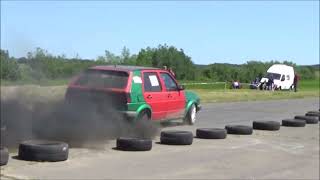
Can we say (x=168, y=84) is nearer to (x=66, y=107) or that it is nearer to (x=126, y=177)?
(x=66, y=107)

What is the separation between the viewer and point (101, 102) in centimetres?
1407

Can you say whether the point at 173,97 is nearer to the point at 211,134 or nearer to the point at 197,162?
the point at 211,134

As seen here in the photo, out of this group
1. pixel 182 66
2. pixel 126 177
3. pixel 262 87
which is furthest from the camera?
pixel 262 87

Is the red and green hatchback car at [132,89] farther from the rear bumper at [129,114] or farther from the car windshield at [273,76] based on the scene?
the car windshield at [273,76]

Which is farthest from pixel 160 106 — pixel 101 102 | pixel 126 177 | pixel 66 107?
pixel 126 177

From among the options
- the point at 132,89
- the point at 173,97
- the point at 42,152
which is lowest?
the point at 42,152

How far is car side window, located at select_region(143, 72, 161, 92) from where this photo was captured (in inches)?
608

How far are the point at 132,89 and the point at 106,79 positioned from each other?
659mm

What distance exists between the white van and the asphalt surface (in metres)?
1.57

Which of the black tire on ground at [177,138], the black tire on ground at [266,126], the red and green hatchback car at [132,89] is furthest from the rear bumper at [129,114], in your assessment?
the black tire on ground at [266,126]

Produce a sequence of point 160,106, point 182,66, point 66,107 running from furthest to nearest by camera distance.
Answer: point 160,106, point 66,107, point 182,66

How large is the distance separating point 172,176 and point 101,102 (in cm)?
450

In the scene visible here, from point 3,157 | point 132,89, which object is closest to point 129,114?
point 132,89

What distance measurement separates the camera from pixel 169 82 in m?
16.7
